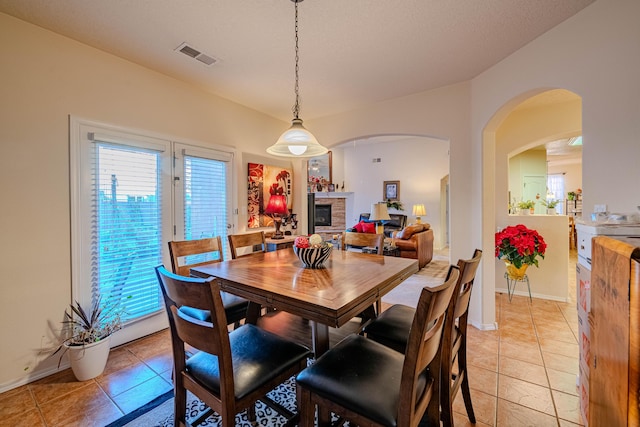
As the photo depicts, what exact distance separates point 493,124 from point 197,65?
3006mm

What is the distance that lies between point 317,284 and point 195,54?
2.33m

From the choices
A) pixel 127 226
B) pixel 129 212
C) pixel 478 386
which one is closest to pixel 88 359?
pixel 127 226

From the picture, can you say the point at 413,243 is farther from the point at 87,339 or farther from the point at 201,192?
the point at 87,339

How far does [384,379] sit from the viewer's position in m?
1.09

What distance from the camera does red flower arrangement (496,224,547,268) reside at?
316 centimetres

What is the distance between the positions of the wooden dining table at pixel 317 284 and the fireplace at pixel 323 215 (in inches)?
278

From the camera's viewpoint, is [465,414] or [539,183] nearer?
[465,414]

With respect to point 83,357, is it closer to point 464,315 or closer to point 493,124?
point 464,315

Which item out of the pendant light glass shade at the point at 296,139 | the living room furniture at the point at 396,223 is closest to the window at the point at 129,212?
the pendant light glass shade at the point at 296,139

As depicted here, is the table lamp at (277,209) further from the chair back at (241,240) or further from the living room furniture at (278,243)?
the chair back at (241,240)

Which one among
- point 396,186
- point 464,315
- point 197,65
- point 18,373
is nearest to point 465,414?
point 464,315

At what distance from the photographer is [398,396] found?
3.31 feet

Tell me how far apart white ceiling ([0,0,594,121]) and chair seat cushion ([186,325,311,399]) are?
6.91 ft

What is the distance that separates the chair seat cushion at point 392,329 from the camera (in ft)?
5.09
